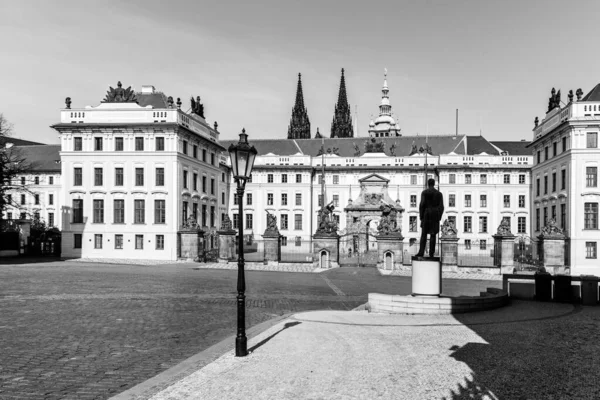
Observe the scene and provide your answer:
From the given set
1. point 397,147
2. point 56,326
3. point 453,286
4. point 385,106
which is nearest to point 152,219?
point 453,286

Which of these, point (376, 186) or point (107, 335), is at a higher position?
point (376, 186)

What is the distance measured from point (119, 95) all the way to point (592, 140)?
36765mm

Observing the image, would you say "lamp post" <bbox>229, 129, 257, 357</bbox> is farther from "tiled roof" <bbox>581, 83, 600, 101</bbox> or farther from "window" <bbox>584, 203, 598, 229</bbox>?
"tiled roof" <bbox>581, 83, 600, 101</bbox>

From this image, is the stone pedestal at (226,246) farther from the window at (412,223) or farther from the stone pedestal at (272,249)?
the window at (412,223)

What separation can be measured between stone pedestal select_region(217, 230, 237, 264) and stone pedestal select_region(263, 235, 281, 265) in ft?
10.1

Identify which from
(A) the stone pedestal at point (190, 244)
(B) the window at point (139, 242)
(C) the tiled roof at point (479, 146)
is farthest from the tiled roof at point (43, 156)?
(C) the tiled roof at point (479, 146)

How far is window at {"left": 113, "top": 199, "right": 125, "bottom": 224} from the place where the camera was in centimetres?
4175

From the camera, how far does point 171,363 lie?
9.39m

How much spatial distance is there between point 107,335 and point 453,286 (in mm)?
17579

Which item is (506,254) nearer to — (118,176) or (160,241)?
(160,241)

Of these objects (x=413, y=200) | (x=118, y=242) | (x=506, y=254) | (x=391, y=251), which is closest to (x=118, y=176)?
(x=118, y=242)

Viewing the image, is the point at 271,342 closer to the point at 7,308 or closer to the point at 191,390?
the point at 191,390

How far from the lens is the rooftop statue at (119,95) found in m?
42.9

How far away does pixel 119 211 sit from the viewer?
4181cm
